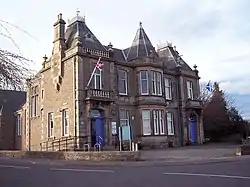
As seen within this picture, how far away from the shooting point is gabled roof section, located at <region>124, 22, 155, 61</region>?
115 ft

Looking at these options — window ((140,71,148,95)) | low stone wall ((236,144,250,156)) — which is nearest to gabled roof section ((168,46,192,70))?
window ((140,71,148,95))

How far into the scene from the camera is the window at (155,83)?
33.4 metres

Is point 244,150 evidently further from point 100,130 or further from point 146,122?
point 100,130

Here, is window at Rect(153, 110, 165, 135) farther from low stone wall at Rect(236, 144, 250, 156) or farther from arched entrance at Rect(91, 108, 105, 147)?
low stone wall at Rect(236, 144, 250, 156)

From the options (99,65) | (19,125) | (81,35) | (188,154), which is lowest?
(188,154)

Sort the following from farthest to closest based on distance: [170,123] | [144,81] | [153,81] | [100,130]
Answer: [170,123]
[153,81]
[144,81]
[100,130]

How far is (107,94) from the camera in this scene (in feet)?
98.6

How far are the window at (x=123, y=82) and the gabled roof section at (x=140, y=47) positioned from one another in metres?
2.61

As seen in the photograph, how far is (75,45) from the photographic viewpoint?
2986cm

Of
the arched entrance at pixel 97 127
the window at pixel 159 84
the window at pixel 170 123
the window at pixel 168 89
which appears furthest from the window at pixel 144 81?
the arched entrance at pixel 97 127

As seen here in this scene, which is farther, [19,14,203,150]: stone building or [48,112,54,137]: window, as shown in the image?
[48,112,54,137]: window

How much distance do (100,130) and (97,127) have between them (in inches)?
15.5

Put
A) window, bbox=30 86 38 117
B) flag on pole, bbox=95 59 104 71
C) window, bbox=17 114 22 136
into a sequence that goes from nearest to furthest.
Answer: flag on pole, bbox=95 59 104 71, window, bbox=30 86 38 117, window, bbox=17 114 22 136

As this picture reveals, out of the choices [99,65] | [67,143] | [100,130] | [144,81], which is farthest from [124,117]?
[99,65]
